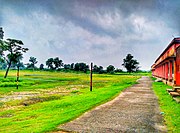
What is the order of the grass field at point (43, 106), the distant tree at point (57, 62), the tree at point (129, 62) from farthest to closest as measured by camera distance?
the distant tree at point (57, 62) → the tree at point (129, 62) → the grass field at point (43, 106)

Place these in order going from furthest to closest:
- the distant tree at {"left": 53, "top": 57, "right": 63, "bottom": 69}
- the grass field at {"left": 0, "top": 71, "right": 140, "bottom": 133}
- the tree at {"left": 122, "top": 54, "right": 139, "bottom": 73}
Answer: the distant tree at {"left": 53, "top": 57, "right": 63, "bottom": 69}
the tree at {"left": 122, "top": 54, "right": 139, "bottom": 73}
the grass field at {"left": 0, "top": 71, "right": 140, "bottom": 133}

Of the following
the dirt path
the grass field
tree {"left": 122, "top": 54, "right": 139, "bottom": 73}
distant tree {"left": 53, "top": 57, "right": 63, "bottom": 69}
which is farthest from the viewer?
distant tree {"left": 53, "top": 57, "right": 63, "bottom": 69}

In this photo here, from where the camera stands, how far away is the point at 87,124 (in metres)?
6.07

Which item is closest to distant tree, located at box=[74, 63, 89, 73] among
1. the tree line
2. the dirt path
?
the tree line

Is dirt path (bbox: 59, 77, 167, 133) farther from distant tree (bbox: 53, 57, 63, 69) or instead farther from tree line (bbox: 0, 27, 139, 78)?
distant tree (bbox: 53, 57, 63, 69)

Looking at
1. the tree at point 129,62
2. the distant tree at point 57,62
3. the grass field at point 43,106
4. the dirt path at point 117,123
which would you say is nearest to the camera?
the dirt path at point 117,123

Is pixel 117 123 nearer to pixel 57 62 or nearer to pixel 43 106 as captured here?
pixel 43 106

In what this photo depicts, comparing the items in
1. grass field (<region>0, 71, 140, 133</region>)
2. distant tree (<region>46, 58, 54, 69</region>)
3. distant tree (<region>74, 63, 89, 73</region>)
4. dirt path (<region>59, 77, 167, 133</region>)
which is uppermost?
distant tree (<region>46, 58, 54, 69</region>)

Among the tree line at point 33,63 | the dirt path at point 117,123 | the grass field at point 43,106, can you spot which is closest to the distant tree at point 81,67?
the tree line at point 33,63

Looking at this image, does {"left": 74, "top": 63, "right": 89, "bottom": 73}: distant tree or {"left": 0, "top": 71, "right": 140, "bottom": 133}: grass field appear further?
{"left": 74, "top": 63, "right": 89, "bottom": 73}: distant tree

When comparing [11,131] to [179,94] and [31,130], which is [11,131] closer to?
[31,130]

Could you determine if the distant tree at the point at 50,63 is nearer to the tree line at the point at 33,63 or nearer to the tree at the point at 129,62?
the tree line at the point at 33,63

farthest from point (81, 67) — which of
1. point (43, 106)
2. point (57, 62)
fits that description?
point (43, 106)

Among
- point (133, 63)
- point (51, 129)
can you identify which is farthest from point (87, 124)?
point (133, 63)
